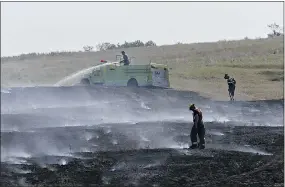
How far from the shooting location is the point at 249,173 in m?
15.6

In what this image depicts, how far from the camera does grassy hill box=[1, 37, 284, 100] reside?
148 feet

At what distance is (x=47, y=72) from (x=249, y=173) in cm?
4561

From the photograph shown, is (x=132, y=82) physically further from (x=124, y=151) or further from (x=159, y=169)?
(x=159, y=169)

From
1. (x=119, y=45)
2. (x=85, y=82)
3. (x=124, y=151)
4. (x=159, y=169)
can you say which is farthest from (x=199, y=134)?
(x=119, y=45)

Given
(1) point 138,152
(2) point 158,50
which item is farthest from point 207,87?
(2) point 158,50

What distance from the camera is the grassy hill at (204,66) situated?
45.1 m

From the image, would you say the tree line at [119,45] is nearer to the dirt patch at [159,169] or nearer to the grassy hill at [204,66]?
the grassy hill at [204,66]

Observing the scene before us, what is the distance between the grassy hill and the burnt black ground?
29.6 ft

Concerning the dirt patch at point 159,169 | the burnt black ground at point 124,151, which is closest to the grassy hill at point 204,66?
the burnt black ground at point 124,151

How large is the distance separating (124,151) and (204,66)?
4167cm

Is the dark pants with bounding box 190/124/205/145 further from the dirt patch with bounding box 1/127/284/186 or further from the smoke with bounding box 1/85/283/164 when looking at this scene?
the smoke with bounding box 1/85/283/164

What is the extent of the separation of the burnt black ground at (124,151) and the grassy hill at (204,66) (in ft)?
29.6

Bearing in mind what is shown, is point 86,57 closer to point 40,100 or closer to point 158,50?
point 158,50

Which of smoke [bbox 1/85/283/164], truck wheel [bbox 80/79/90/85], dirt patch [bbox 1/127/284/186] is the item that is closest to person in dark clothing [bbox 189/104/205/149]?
dirt patch [bbox 1/127/284/186]
